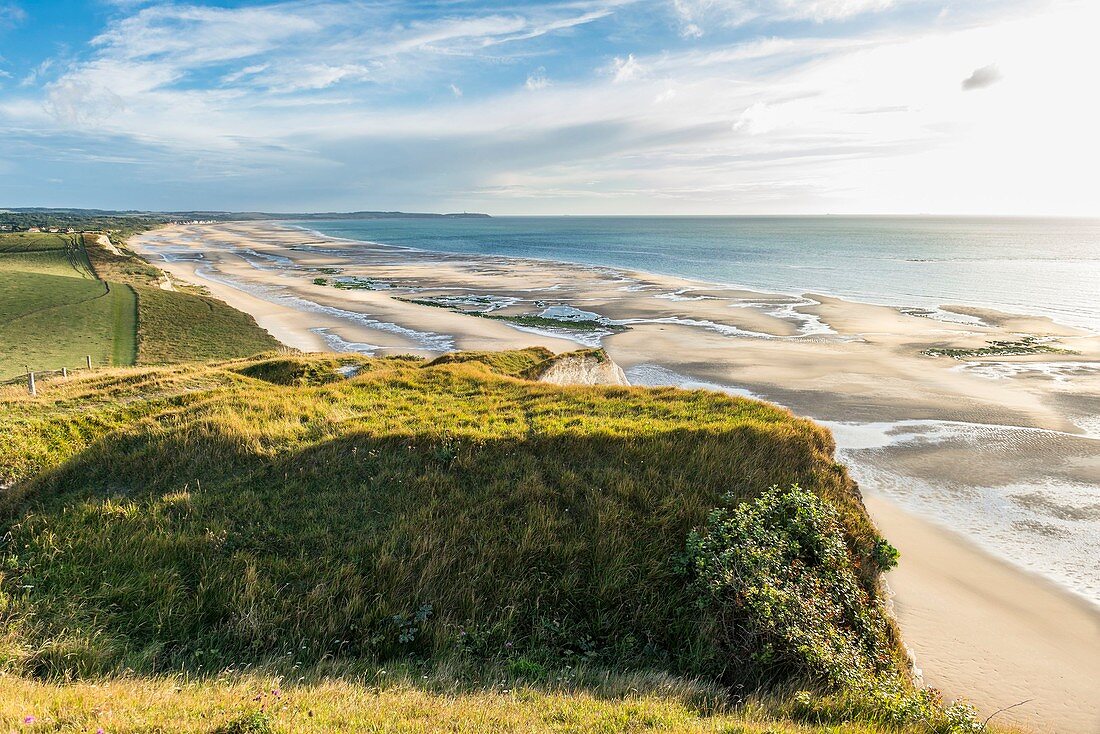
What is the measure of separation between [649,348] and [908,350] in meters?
18.0

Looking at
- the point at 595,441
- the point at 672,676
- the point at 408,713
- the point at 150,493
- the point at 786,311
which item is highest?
the point at 786,311

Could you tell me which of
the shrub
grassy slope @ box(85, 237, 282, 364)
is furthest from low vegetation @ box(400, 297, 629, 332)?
the shrub

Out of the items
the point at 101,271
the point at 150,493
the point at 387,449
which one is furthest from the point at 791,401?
the point at 101,271

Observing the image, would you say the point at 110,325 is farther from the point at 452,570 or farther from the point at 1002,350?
the point at 1002,350

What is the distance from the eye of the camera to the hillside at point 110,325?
34000 mm

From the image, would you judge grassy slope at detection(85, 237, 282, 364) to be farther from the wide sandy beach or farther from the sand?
the sand

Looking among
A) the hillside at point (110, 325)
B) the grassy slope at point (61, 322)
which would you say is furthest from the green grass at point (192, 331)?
the grassy slope at point (61, 322)

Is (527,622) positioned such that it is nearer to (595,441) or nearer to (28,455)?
(595,441)

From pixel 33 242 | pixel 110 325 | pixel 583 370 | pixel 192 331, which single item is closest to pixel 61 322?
pixel 110 325

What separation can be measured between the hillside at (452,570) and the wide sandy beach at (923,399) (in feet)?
14.3

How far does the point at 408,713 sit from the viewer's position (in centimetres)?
540

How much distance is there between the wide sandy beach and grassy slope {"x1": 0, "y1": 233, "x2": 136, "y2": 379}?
10.4 meters

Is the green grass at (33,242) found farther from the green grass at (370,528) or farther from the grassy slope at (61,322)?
the green grass at (370,528)

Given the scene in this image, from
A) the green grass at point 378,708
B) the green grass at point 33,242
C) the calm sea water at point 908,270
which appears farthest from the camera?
the green grass at point 33,242
